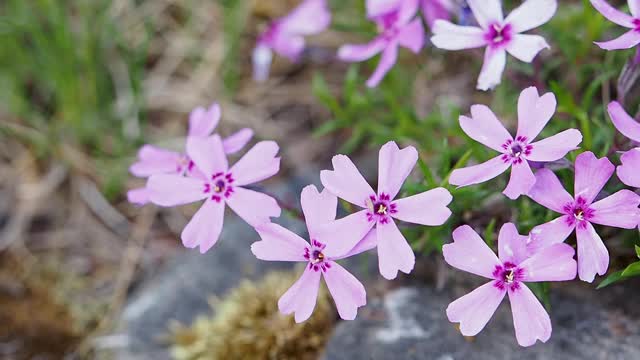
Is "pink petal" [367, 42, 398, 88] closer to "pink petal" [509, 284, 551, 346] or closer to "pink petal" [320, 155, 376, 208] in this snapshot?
"pink petal" [320, 155, 376, 208]

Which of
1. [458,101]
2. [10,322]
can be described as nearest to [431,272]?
[458,101]

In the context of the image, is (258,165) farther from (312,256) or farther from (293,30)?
(293,30)

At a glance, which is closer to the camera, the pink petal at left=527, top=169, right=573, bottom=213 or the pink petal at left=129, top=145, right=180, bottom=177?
the pink petal at left=527, top=169, right=573, bottom=213

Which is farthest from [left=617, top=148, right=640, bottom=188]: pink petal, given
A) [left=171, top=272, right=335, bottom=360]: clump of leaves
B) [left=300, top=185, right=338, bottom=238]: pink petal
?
[left=171, top=272, right=335, bottom=360]: clump of leaves

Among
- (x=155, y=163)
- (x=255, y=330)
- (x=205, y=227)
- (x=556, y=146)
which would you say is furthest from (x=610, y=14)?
(x=255, y=330)

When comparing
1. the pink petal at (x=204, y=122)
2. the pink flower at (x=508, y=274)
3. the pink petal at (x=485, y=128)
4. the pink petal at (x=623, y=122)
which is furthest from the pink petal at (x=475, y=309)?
the pink petal at (x=204, y=122)

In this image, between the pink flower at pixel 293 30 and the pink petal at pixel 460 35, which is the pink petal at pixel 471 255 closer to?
the pink petal at pixel 460 35
